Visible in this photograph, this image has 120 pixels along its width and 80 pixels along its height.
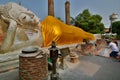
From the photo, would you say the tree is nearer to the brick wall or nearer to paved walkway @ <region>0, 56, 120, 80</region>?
paved walkway @ <region>0, 56, 120, 80</region>

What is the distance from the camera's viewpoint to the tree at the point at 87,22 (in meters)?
21.6

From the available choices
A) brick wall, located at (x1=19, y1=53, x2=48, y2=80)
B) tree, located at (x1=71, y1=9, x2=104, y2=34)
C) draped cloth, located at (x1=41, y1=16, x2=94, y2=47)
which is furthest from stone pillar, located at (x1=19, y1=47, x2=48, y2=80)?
tree, located at (x1=71, y1=9, x2=104, y2=34)

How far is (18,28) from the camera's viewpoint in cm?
596

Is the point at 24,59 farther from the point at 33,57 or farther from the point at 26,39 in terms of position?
the point at 26,39

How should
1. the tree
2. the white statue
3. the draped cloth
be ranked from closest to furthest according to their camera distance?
the white statue < the draped cloth < the tree

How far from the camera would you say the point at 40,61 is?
11.2ft

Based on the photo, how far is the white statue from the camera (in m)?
5.52

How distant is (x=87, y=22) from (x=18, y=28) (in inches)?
672

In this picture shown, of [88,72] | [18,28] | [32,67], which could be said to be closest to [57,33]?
Answer: [18,28]

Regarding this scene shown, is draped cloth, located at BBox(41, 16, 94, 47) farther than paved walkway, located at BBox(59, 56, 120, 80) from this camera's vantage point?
Yes

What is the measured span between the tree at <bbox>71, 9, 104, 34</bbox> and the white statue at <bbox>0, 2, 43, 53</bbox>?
1552cm

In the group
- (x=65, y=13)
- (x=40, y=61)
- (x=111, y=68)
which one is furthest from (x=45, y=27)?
(x=65, y=13)

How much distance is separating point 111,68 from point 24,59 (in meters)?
2.77

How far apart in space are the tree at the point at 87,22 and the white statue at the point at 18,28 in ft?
50.9
